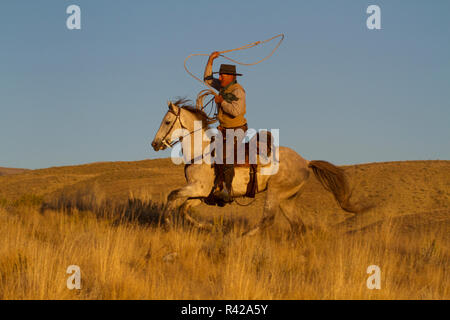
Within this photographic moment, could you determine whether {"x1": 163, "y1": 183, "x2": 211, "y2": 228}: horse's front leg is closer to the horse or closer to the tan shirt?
the horse

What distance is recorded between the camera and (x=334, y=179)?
396 inches

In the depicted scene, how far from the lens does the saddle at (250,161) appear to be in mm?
9078

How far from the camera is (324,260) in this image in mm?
7910

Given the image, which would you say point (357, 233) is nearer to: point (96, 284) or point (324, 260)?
point (324, 260)

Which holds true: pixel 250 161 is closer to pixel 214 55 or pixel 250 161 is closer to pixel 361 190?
pixel 214 55

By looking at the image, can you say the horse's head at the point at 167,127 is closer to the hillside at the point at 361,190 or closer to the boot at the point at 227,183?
the boot at the point at 227,183

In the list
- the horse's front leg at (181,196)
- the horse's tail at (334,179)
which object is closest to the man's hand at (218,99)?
the horse's front leg at (181,196)

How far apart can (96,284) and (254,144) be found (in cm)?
447

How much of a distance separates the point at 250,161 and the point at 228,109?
1.14m

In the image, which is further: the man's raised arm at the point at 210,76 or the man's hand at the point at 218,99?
the man's raised arm at the point at 210,76

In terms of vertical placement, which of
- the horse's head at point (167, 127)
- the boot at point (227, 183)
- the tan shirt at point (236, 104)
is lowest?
the boot at point (227, 183)

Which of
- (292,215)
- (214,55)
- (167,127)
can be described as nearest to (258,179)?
(292,215)

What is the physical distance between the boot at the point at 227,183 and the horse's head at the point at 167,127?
1.30 meters
